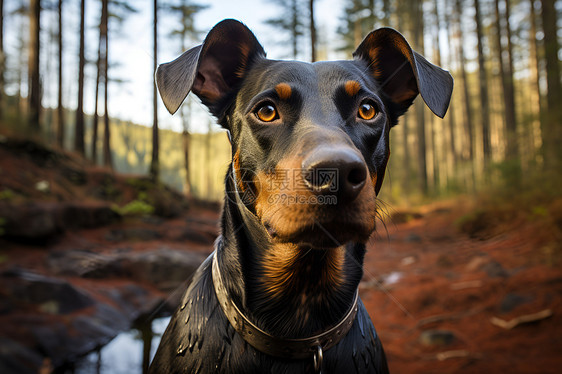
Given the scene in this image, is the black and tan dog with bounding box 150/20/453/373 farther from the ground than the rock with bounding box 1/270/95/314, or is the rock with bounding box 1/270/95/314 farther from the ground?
the black and tan dog with bounding box 150/20/453/373

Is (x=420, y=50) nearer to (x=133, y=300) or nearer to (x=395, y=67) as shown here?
(x=395, y=67)

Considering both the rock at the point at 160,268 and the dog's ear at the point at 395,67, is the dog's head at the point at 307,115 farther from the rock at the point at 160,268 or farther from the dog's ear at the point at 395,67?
the rock at the point at 160,268

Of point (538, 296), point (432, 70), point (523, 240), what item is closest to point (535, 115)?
point (523, 240)

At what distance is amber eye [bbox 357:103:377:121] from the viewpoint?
2.09 metres

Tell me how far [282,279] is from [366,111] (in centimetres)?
Result: 114

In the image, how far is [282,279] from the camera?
A: 1.98 metres

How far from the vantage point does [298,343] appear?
1.78m

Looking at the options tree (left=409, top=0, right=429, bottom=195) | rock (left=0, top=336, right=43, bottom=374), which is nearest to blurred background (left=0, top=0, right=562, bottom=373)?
rock (left=0, top=336, right=43, bottom=374)

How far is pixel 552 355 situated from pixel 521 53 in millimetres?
33559

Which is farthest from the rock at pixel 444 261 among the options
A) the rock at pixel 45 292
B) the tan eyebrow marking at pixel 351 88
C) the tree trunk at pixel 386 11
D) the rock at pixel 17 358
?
the tree trunk at pixel 386 11

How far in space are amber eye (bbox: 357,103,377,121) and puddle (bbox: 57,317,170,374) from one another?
368cm

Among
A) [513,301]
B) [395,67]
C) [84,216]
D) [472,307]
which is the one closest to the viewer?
[395,67]

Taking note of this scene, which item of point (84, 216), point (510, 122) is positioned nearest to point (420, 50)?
point (510, 122)

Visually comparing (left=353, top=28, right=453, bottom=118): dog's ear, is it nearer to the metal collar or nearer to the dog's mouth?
the dog's mouth
